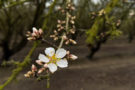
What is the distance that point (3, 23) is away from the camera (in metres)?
8.21

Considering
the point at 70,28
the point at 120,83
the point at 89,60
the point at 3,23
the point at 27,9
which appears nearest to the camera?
the point at 70,28

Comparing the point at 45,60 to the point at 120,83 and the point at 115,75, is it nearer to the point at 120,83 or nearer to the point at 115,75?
the point at 120,83

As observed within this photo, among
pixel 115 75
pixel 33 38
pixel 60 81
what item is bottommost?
pixel 115 75

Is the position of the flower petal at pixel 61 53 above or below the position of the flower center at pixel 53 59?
above

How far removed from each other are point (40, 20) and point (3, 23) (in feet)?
8.70

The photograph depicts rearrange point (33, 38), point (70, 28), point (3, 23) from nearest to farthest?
point (33, 38)
point (70, 28)
point (3, 23)

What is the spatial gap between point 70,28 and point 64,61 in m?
0.68

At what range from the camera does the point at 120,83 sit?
19.0 ft

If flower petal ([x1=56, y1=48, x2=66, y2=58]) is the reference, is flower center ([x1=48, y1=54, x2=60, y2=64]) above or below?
below

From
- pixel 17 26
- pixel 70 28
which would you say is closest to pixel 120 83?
pixel 70 28

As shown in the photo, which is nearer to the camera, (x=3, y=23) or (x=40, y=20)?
(x=40, y=20)

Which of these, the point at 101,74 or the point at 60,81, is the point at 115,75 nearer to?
the point at 101,74

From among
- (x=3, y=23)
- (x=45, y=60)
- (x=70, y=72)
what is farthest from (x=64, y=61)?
(x=3, y=23)

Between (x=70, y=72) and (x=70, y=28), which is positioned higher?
(x=70, y=28)
